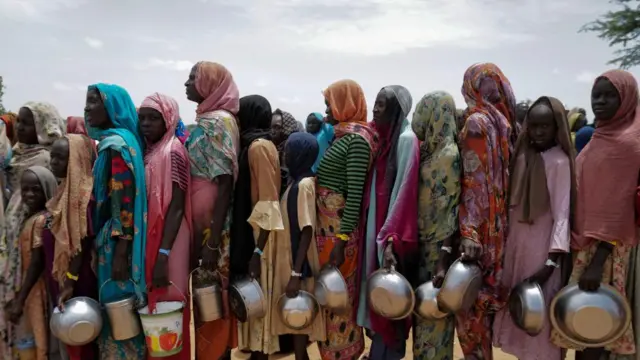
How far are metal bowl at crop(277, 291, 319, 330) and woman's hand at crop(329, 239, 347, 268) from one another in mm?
296

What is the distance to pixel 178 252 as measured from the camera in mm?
3561

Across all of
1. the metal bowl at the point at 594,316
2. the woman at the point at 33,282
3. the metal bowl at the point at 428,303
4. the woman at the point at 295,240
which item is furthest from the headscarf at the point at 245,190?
the metal bowl at the point at 594,316

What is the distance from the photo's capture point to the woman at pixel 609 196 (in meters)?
3.16

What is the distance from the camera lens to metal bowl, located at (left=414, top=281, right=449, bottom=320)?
11.1ft

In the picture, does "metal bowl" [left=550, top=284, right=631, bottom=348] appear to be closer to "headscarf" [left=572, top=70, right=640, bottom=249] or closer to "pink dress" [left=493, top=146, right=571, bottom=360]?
"pink dress" [left=493, top=146, right=571, bottom=360]

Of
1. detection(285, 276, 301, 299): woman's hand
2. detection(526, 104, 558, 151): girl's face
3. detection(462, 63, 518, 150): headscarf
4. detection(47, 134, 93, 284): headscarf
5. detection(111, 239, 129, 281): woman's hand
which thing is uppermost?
detection(462, 63, 518, 150): headscarf

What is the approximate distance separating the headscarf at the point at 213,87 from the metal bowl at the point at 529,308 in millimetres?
2298

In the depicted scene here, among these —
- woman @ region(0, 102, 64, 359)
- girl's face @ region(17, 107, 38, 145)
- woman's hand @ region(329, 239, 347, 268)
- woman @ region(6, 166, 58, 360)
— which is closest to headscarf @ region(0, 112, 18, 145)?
woman @ region(0, 102, 64, 359)

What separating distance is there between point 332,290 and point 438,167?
43.0 inches

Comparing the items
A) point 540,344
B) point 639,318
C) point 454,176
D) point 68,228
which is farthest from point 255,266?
point 639,318

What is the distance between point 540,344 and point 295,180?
1.99 metres

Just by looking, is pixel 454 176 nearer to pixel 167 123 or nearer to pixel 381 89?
pixel 381 89

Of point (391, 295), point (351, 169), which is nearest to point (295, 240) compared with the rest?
point (351, 169)

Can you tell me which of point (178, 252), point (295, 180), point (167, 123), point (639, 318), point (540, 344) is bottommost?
point (540, 344)
